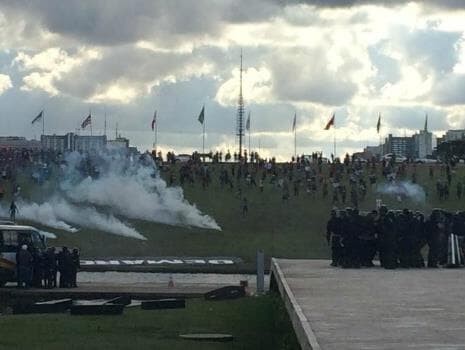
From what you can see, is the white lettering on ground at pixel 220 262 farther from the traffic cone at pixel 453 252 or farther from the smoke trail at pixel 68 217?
the traffic cone at pixel 453 252

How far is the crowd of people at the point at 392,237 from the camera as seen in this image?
1298 inches

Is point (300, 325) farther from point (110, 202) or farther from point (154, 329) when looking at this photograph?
point (110, 202)

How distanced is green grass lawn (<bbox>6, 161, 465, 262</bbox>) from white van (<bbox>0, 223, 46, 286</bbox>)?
26464mm

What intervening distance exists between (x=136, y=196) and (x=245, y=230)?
9.30m

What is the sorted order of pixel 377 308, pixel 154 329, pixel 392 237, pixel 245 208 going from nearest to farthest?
pixel 377 308, pixel 154 329, pixel 392 237, pixel 245 208

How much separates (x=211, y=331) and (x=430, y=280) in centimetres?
582

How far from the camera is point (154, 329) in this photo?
80.1ft

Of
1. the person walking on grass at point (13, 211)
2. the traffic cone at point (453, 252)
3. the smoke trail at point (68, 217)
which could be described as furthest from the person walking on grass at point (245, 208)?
the traffic cone at point (453, 252)

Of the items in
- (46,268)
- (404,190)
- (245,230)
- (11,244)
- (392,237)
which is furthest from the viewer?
(404,190)

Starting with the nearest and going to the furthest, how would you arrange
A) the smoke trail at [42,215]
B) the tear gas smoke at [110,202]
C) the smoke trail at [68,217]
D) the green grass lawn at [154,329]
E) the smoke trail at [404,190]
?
the green grass lawn at [154,329] → the smoke trail at [42,215] → the smoke trail at [68,217] → the tear gas smoke at [110,202] → the smoke trail at [404,190]

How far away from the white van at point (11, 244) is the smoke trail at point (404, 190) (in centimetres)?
4396

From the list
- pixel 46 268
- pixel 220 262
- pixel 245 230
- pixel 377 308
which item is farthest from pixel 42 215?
pixel 377 308

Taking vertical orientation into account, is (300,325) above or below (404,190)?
below

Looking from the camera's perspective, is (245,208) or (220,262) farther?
(245,208)
